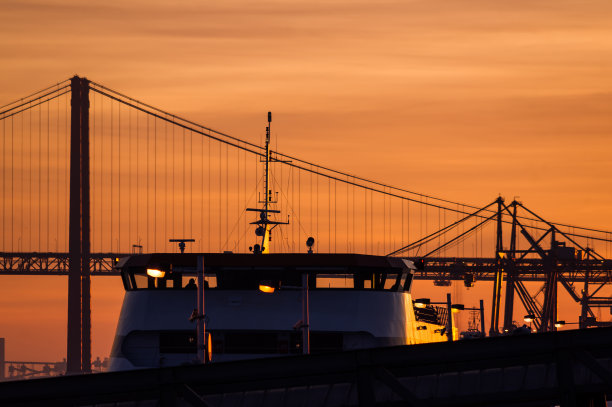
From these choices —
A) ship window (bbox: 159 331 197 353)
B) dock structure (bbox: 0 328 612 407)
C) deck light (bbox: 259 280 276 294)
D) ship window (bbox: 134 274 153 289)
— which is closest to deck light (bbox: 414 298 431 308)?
ship window (bbox: 159 331 197 353)

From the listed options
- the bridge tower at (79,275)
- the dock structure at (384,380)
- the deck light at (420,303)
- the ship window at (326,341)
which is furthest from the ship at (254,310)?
the bridge tower at (79,275)

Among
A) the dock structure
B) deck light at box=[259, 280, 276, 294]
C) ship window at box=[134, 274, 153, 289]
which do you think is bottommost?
the dock structure

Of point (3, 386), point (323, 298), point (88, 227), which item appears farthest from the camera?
point (88, 227)

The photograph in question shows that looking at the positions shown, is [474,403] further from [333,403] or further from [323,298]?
[323,298]

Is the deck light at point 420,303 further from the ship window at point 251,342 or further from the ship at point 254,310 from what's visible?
the ship window at point 251,342

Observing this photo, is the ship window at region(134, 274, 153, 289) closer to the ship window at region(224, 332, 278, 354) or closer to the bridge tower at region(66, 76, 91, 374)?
the ship window at region(224, 332, 278, 354)

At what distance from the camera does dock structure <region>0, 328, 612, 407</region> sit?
77.3ft

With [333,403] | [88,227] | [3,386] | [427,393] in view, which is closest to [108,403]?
[3,386]

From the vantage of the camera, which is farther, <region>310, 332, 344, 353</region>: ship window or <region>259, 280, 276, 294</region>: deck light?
<region>310, 332, 344, 353</region>: ship window

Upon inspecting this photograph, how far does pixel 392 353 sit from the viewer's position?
2455 cm

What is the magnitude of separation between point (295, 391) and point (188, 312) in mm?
15232

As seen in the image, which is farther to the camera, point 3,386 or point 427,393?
point 427,393

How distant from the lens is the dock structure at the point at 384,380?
23.5 meters

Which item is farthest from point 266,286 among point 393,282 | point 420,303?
point 420,303
